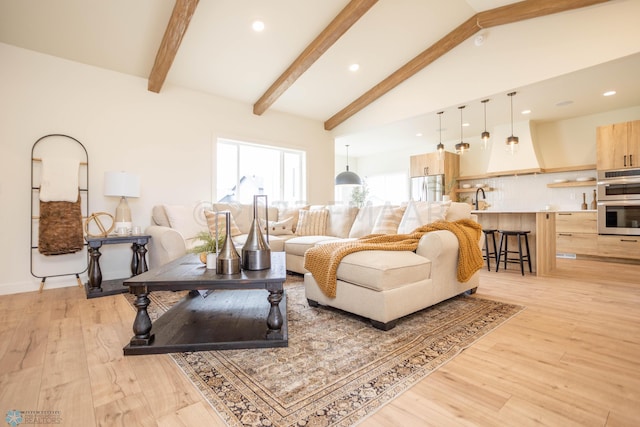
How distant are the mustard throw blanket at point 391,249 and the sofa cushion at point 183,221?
1.90m

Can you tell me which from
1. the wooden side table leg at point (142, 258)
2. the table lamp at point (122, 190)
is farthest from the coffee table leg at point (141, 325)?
the table lamp at point (122, 190)

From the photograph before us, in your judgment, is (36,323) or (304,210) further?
(304,210)

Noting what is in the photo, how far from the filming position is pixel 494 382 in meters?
1.42

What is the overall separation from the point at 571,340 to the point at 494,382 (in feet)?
2.87

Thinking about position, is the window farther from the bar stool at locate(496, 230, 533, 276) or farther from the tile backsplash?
the tile backsplash

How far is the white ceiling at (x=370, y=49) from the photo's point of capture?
3053 mm

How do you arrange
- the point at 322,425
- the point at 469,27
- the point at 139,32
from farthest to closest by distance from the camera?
the point at 469,27 < the point at 139,32 < the point at 322,425

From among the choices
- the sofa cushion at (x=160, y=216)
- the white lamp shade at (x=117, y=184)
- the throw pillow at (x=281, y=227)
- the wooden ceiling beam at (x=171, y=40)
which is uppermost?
the wooden ceiling beam at (x=171, y=40)

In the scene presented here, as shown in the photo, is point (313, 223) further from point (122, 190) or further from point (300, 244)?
point (122, 190)

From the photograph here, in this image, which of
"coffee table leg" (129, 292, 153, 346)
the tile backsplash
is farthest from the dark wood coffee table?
the tile backsplash

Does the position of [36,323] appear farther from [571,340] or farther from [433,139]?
[433,139]

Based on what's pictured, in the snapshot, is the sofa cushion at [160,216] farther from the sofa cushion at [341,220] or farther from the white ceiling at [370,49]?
the sofa cushion at [341,220]

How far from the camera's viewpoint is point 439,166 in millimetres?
6906

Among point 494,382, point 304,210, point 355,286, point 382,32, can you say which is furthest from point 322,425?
point 382,32
